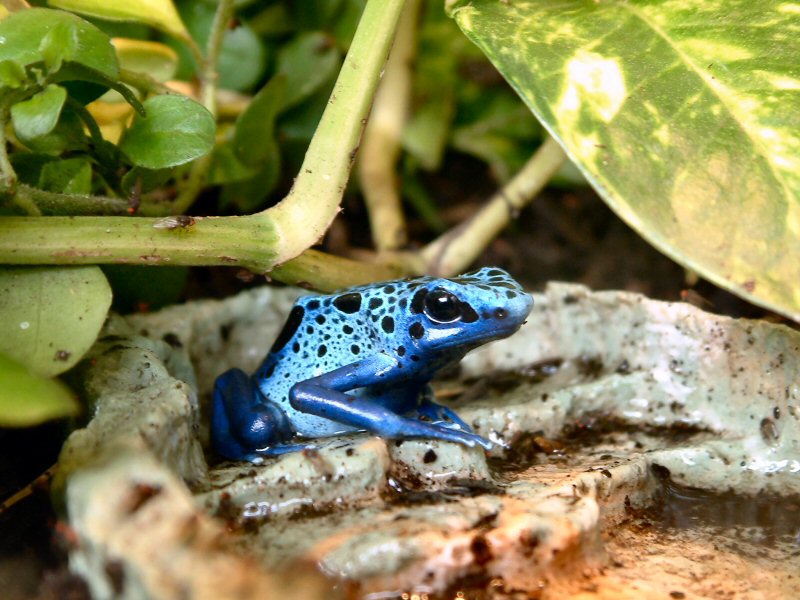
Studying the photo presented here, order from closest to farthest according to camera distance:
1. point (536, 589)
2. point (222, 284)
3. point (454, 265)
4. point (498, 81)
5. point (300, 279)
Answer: point (536, 589) < point (300, 279) < point (454, 265) < point (222, 284) < point (498, 81)

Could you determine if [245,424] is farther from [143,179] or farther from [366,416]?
[143,179]

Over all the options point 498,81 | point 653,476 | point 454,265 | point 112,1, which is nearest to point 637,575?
point 653,476

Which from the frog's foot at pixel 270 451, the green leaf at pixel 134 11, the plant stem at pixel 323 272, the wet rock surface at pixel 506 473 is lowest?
the frog's foot at pixel 270 451

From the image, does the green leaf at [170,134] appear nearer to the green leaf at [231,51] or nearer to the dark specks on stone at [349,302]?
the dark specks on stone at [349,302]

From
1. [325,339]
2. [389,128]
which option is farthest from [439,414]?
[389,128]

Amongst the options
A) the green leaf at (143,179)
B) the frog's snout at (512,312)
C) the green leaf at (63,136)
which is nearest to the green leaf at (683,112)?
the frog's snout at (512,312)

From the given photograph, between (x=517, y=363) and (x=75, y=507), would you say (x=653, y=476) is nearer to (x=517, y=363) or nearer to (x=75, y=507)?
(x=517, y=363)
